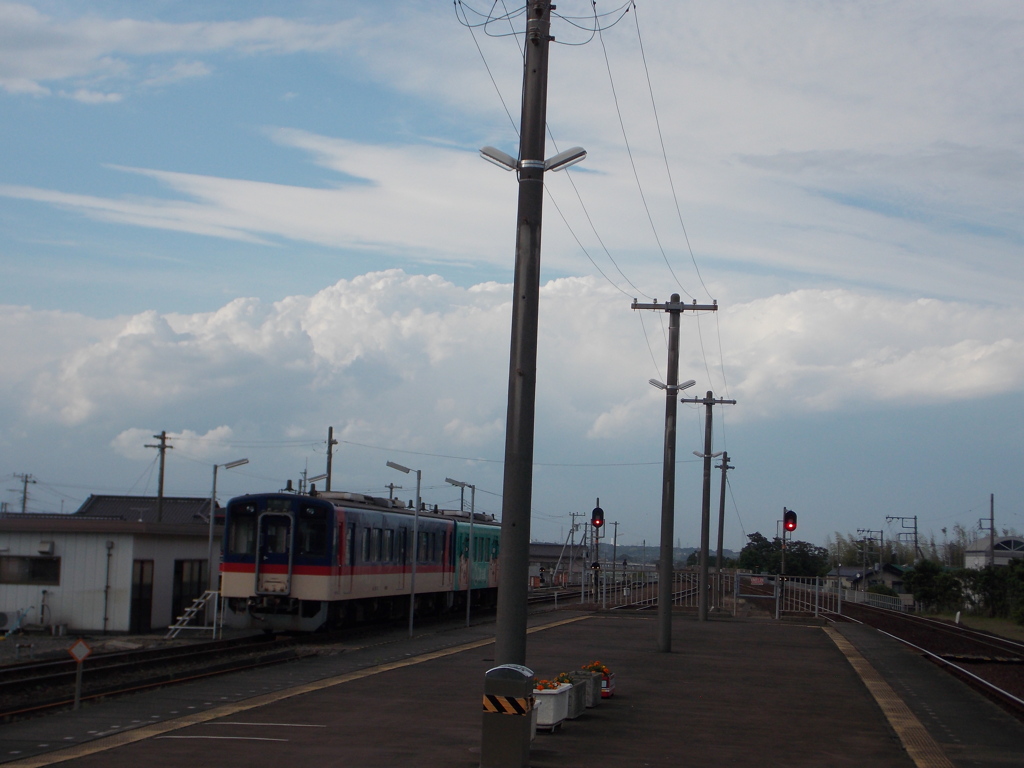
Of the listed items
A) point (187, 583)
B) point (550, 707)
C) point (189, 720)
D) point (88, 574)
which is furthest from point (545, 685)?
point (187, 583)

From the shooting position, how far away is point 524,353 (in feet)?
31.2

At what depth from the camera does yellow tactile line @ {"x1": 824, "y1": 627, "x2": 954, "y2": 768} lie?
405 inches

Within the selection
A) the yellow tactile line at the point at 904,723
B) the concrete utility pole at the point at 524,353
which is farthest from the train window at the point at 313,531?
the concrete utility pole at the point at 524,353

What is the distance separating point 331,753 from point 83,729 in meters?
2.99

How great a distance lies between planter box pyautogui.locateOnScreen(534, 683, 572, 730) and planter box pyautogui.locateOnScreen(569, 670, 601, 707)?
1.19m

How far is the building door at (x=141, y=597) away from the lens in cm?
2386

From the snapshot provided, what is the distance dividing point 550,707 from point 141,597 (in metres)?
15.9

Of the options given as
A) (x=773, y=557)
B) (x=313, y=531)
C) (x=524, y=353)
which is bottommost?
(x=773, y=557)

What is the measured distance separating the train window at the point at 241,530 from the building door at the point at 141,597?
3355 mm

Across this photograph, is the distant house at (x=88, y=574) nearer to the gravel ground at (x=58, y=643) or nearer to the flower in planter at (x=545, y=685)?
the gravel ground at (x=58, y=643)

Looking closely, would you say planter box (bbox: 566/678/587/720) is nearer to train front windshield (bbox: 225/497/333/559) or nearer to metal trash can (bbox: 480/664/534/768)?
metal trash can (bbox: 480/664/534/768)

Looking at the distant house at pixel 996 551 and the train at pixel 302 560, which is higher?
the train at pixel 302 560

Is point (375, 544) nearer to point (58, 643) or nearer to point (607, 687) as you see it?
point (58, 643)

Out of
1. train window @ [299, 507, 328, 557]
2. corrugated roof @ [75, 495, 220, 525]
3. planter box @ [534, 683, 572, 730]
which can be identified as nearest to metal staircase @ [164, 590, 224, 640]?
train window @ [299, 507, 328, 557]
